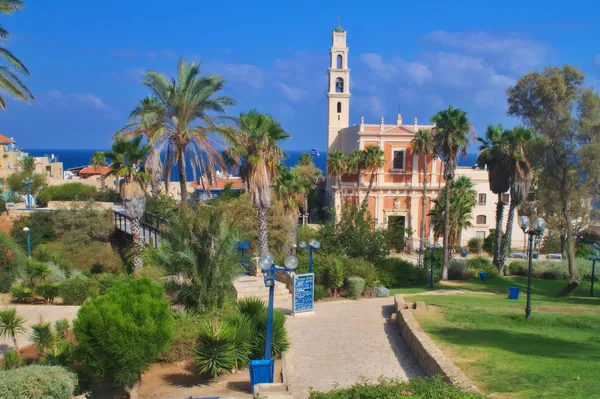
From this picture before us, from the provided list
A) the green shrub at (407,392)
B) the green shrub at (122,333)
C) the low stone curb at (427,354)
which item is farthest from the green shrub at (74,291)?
the green shrub at (407,392)

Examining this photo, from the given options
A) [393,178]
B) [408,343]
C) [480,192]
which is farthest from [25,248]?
[480,192]

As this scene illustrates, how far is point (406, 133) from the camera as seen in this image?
4706 cm

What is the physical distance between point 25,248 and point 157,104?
14.1 m

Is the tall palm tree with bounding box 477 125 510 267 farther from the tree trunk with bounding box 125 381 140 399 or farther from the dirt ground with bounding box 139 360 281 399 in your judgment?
the tree trunk with bounding box 125 381 140 399

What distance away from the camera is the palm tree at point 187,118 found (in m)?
20.1

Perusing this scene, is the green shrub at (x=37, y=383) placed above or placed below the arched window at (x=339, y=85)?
below

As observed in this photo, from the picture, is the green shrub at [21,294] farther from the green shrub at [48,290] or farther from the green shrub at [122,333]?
the green shrub at [122,333]

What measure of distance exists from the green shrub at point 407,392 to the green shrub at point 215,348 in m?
3.35

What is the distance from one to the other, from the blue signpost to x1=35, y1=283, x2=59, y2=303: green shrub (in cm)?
853

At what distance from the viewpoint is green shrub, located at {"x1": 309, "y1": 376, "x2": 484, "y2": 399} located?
7.00 m

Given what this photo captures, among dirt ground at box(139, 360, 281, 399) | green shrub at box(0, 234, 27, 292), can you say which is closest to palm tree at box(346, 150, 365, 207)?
green shrub at box(0, 234, 27, 292)

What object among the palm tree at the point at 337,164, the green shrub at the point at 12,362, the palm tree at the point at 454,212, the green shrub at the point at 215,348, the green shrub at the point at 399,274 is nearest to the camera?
the green shrub at the point at 12,362

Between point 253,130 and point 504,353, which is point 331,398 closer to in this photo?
point 504,353

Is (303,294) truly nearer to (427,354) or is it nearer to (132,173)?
(427,354)
